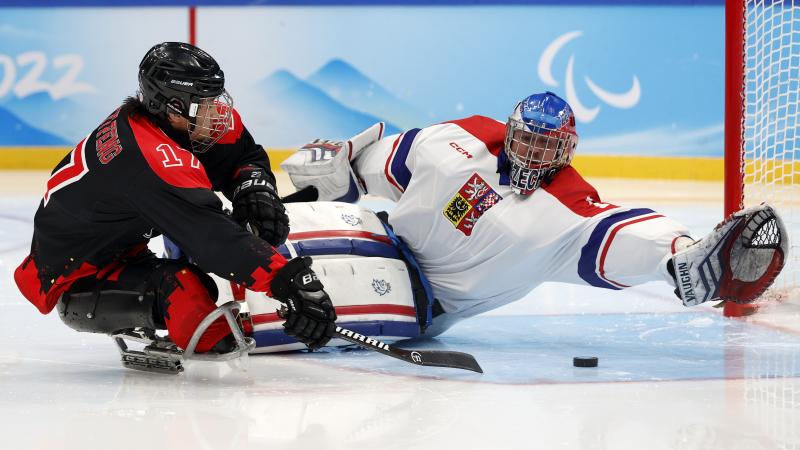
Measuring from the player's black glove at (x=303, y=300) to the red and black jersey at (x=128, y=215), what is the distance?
0.04 m

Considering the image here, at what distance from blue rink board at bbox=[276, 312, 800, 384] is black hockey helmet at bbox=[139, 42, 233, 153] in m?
0.79

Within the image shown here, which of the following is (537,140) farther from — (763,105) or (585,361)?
(763,105)

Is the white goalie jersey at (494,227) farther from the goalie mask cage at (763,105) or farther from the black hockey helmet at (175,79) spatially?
the black hockey helmet at (175,79)

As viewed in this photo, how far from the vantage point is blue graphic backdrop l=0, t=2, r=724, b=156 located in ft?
30.6

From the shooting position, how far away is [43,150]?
9742 mm

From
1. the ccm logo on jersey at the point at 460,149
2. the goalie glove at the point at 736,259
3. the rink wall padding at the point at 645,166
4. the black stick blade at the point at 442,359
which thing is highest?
the ccm logo on jersey at the point at 460,149

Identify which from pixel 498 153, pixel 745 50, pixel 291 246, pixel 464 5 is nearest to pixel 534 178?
pixel 498 153

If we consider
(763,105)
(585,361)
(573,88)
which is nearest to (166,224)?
(585,361)

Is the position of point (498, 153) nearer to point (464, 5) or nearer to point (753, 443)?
point (753, 443)

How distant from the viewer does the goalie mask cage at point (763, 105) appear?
4.39m

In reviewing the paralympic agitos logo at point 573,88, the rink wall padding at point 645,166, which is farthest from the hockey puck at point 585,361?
the rink wall padding at point 645,166

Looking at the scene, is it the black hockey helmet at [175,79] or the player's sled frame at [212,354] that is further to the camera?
the player's sled frame at [212,354]

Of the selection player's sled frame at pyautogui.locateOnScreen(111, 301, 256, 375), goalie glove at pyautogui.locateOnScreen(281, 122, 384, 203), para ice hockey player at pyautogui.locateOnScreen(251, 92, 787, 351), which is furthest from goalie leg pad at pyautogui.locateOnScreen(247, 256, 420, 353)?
goalie glove at pyautogui.locateOnScreen(281, 122, 384, 203)

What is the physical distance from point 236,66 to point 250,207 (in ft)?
21.0
